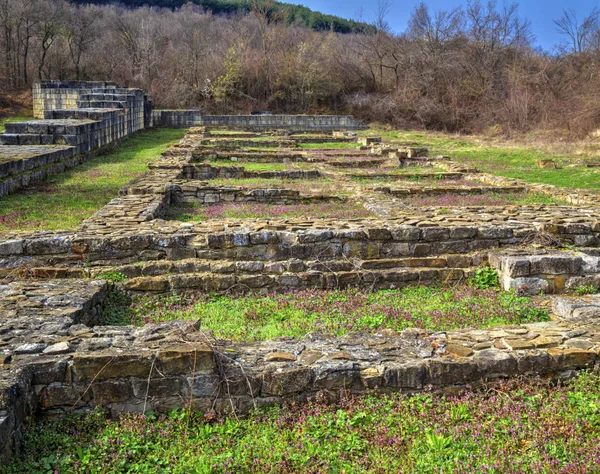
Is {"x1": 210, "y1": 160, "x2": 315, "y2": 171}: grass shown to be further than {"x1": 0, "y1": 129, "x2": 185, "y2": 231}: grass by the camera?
Yes

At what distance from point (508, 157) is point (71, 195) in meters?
14.5

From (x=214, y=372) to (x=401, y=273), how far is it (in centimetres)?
344

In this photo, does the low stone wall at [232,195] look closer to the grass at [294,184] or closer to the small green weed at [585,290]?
the grass at [294,184]

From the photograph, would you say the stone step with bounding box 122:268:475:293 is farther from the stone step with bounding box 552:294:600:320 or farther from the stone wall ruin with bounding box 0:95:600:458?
the stone step with bounding box 552:294:600:320

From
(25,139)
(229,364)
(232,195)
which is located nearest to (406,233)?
(229,364)

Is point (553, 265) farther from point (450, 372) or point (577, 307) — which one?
point (450, 372)

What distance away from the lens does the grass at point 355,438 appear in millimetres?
3057

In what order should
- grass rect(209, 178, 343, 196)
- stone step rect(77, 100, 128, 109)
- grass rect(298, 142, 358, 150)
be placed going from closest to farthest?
grass rect(209, 178, 343, 196), grass rect(298, 142, 358, 150), stone step rect(77, 100, 128, 109)

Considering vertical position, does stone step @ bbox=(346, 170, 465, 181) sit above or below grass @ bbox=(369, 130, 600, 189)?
below

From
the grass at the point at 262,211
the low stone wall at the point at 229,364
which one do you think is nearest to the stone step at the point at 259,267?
the low stone wall at the point at 229,364

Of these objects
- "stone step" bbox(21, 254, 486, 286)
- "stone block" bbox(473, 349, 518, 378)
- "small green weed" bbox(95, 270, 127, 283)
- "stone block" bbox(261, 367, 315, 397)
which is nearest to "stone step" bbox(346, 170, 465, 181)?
"stone step" bbox(21, 254, 486, 286)

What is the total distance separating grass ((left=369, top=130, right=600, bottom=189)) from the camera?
47.0 feet

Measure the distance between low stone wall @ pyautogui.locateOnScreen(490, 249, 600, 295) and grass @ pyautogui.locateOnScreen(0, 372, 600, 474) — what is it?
2480mm

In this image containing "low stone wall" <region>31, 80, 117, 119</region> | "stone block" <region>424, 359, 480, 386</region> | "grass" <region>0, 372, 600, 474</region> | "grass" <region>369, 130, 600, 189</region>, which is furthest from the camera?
"low stone wall" <region>31, 80, 117, 119</region>
